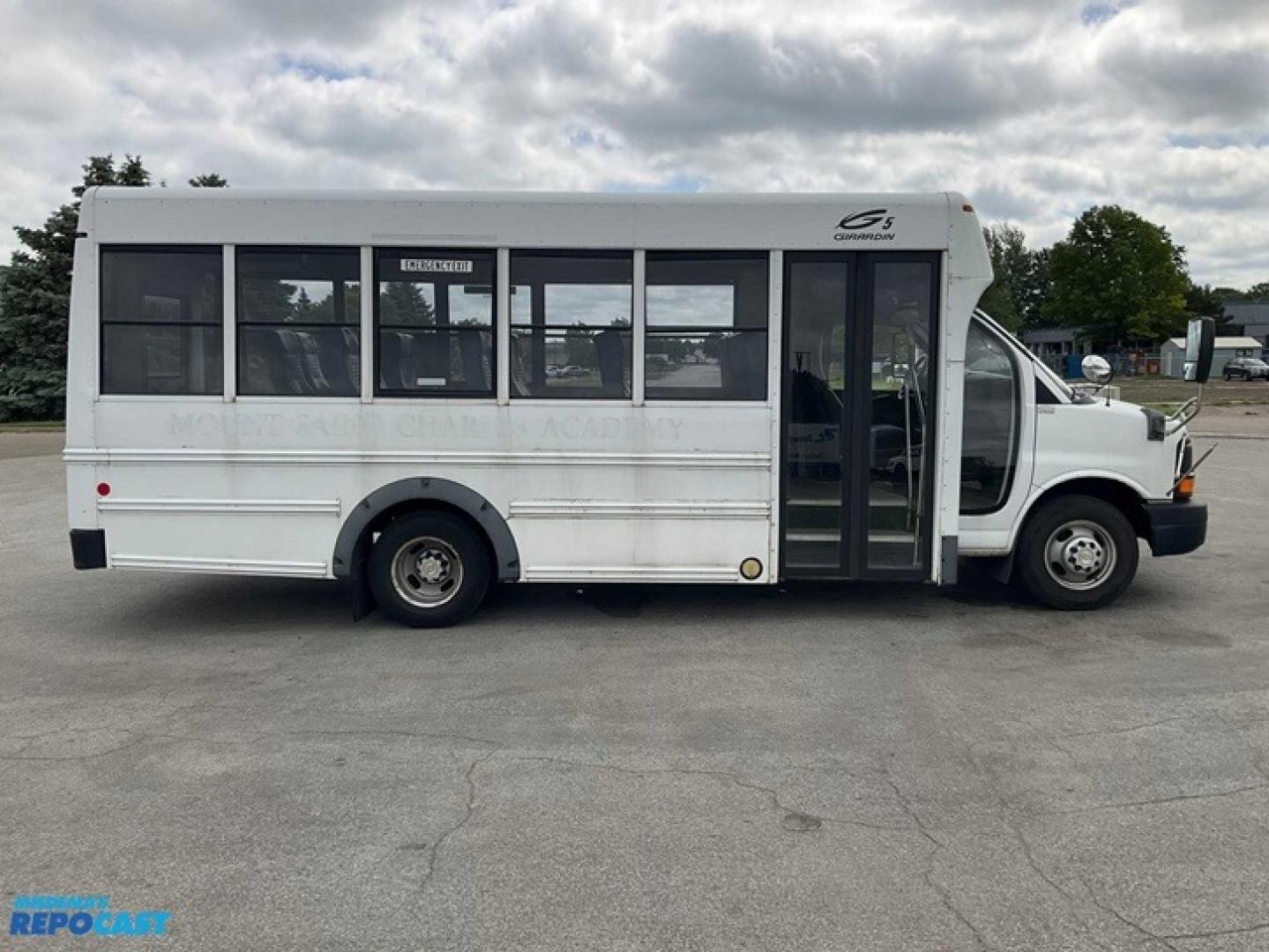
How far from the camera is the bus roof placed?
6.35 meters

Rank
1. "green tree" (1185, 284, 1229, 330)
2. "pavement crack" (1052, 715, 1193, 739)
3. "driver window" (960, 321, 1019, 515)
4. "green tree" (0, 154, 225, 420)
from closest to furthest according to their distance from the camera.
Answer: "pavement crack" (1052, 715, 1193, 739) → "driver window" (960, 321, 1019, 515) → "green tree" (0, 154, 225, 420) → "green tree" (1185, 284, 1229, 330)

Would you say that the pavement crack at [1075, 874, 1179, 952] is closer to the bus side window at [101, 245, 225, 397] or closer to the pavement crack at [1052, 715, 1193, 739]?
the pavement crack at [1052, 715, 1193, 739]

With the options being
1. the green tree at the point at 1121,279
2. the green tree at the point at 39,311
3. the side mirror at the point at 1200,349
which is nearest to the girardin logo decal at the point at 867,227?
the side mirror at the point at 1200,349

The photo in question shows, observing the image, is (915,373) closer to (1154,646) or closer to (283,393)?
(1154,646)

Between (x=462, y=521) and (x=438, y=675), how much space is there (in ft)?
3.97

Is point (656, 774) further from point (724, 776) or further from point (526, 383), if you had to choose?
point (526, 383)

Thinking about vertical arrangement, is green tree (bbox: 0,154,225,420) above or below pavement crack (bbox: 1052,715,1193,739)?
above

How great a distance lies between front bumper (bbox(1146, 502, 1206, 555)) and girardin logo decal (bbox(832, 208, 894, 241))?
267 centimetres

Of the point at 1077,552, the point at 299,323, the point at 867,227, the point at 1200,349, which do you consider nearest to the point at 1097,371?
the point at 1200,349

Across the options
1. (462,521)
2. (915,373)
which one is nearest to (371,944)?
(462,521)

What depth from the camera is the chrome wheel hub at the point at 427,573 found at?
21.9 ft

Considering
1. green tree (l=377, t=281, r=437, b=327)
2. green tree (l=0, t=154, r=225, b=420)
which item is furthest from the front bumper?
green tree (l=0, t=154, r=225, b=420)

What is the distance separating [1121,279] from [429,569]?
76215 mm

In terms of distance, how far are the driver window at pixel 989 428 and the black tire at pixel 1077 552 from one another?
0.38m
